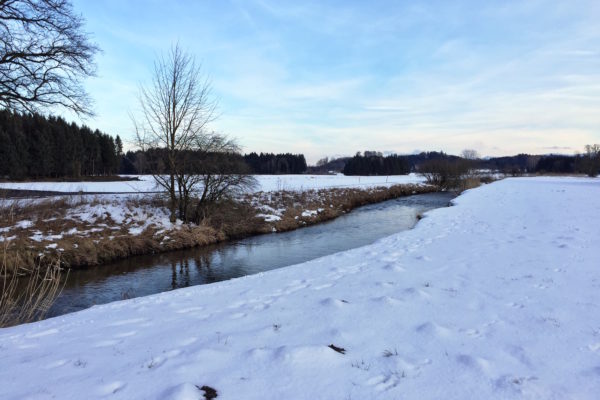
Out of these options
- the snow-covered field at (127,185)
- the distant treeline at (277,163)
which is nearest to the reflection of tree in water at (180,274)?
the snow-covered field at (127,185)

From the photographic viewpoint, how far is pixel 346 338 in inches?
166

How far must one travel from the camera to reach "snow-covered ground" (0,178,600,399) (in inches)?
126

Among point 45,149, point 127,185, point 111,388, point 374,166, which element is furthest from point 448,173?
point 45,149

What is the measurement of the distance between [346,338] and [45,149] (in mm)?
61557

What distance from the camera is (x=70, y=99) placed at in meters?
13.2

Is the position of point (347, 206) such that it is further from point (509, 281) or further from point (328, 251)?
point (509, 281)

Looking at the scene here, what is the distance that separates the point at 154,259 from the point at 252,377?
12.0 metres

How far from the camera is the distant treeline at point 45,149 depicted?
4678 cm

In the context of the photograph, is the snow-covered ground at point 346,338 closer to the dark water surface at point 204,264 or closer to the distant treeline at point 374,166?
the dark water surface at point 204,264

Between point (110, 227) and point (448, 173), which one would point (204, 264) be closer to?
point (110, 227)

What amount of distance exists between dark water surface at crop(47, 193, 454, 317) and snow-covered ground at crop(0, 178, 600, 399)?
3607 millimetres

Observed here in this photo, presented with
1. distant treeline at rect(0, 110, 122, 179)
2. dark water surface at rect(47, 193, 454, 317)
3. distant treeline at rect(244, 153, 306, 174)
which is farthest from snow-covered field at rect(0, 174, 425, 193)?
distant treeline at rect(244, 153, 306, 174)

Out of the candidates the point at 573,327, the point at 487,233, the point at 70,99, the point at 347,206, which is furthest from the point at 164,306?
the point at 347,206

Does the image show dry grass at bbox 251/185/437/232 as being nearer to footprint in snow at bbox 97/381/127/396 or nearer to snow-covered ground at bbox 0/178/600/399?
snow-covered ground at bbox 0/178/600/399
